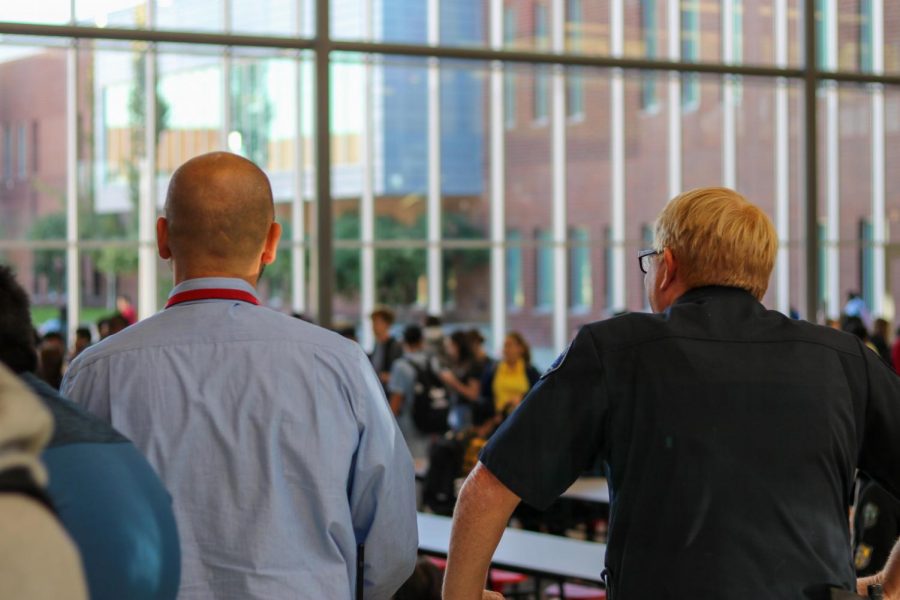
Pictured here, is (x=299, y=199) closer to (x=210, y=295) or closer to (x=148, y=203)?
(x=148, y=203)

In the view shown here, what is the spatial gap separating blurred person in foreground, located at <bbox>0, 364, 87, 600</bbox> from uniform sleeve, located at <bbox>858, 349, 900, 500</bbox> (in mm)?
1375

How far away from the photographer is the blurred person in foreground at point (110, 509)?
105cm

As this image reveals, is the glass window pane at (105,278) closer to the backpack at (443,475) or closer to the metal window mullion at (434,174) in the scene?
the metal window mullion at (434,174)

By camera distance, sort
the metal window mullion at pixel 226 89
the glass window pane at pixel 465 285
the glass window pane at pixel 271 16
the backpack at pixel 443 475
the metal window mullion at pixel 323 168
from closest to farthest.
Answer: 1. the metal window mullion at pixel 323 168
2. the backpack at pixel 443 475
3. the metal window mullion at pixel 226 89
4. the glass window pane at pixel 271 16
5. the glass window pane at pixel 465 285

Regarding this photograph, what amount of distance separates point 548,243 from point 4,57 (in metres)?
6.52

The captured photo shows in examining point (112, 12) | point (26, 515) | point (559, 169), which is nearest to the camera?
point (26, 515)

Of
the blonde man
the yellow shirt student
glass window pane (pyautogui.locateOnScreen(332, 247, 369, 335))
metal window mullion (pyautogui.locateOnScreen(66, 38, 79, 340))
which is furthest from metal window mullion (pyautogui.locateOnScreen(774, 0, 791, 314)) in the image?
the blonde man

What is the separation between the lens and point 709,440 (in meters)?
1.77

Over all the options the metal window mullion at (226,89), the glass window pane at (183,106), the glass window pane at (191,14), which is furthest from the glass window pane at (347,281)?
the glass window pane at (191,14)

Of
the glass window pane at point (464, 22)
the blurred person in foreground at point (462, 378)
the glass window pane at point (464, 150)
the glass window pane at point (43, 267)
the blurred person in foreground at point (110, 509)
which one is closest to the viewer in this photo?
the blurred person in foreground at point (110, 509)

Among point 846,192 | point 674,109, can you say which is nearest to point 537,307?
point 674,109

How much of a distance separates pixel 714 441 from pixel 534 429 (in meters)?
0.27

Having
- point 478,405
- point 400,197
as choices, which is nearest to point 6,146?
point 400,197

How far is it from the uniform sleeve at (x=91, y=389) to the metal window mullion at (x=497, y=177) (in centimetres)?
1271
